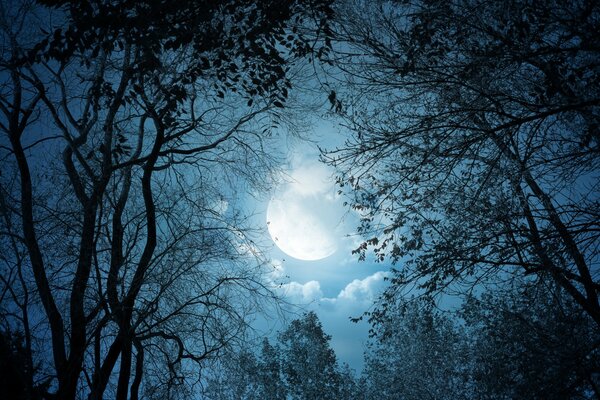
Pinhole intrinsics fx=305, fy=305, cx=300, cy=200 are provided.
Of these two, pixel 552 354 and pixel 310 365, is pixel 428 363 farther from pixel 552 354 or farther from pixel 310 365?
pixel 552 354

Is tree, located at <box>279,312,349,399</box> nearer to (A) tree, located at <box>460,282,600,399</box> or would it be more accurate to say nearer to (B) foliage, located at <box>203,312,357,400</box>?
(B) foliage, located at <box>203,312,357,400</box>

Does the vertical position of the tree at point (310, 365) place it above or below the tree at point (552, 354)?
above

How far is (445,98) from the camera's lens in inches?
172

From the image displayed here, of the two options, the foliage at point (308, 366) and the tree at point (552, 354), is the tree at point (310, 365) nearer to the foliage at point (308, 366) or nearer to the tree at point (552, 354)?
the foliage at point (308, 366)

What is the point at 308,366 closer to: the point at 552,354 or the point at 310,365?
the point at 310,365

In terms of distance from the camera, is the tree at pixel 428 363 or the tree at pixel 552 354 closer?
the tree at pixel 552 354

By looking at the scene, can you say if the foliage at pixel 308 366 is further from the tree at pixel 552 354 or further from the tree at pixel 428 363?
the tree at pixel 552 354

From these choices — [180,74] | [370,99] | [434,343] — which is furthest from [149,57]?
[434,343]

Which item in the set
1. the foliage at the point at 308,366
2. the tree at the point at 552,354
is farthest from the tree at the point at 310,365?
the tree at the point at 552,354

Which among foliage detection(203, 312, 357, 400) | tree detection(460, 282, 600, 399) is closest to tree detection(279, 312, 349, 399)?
foliage detection(203, 312, 357, 400)

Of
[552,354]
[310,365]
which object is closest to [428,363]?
[310,365]

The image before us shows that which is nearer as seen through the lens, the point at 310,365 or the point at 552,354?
the point at 552,354

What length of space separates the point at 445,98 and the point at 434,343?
1819 cm

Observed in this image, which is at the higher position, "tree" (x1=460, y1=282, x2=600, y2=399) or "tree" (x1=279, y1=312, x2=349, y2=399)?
"tree" (x1=279, y1=312, x2=349, y2=399)
